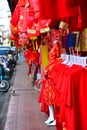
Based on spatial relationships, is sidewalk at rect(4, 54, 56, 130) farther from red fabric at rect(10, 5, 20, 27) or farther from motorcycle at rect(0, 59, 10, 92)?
motorcycle at rect(0, 59, 10, 92)

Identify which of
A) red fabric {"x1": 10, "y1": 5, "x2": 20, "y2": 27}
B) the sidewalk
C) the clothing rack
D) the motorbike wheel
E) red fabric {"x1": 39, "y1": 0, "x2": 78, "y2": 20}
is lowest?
the motorbike wheel

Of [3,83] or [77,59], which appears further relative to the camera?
[3,83]

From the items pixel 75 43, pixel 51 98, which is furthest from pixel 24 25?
pixel 75 43

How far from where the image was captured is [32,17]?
18.5 ft

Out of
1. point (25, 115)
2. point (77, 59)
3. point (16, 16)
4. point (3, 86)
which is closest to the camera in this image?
point (77, 59)

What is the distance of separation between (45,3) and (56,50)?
3481 mm

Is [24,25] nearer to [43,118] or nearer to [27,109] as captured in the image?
[43,118]

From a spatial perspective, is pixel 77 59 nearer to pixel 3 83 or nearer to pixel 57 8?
pixel 57 8

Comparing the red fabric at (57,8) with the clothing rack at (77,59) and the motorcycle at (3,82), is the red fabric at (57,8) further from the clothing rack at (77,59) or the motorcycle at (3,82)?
the motorcycle at (3,82)

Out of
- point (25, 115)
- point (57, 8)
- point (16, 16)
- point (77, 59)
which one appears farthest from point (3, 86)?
point (57, 8)

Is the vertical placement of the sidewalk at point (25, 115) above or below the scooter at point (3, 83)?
above

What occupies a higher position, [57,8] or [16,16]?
[57,8]

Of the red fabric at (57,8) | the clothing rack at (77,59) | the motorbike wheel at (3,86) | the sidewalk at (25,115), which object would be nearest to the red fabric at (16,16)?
the sidewalk at (25,115)

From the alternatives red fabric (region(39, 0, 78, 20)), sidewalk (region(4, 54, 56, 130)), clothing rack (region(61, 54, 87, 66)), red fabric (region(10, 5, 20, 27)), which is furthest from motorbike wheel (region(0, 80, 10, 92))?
red fabric (region(39, 0, 78, 20))
